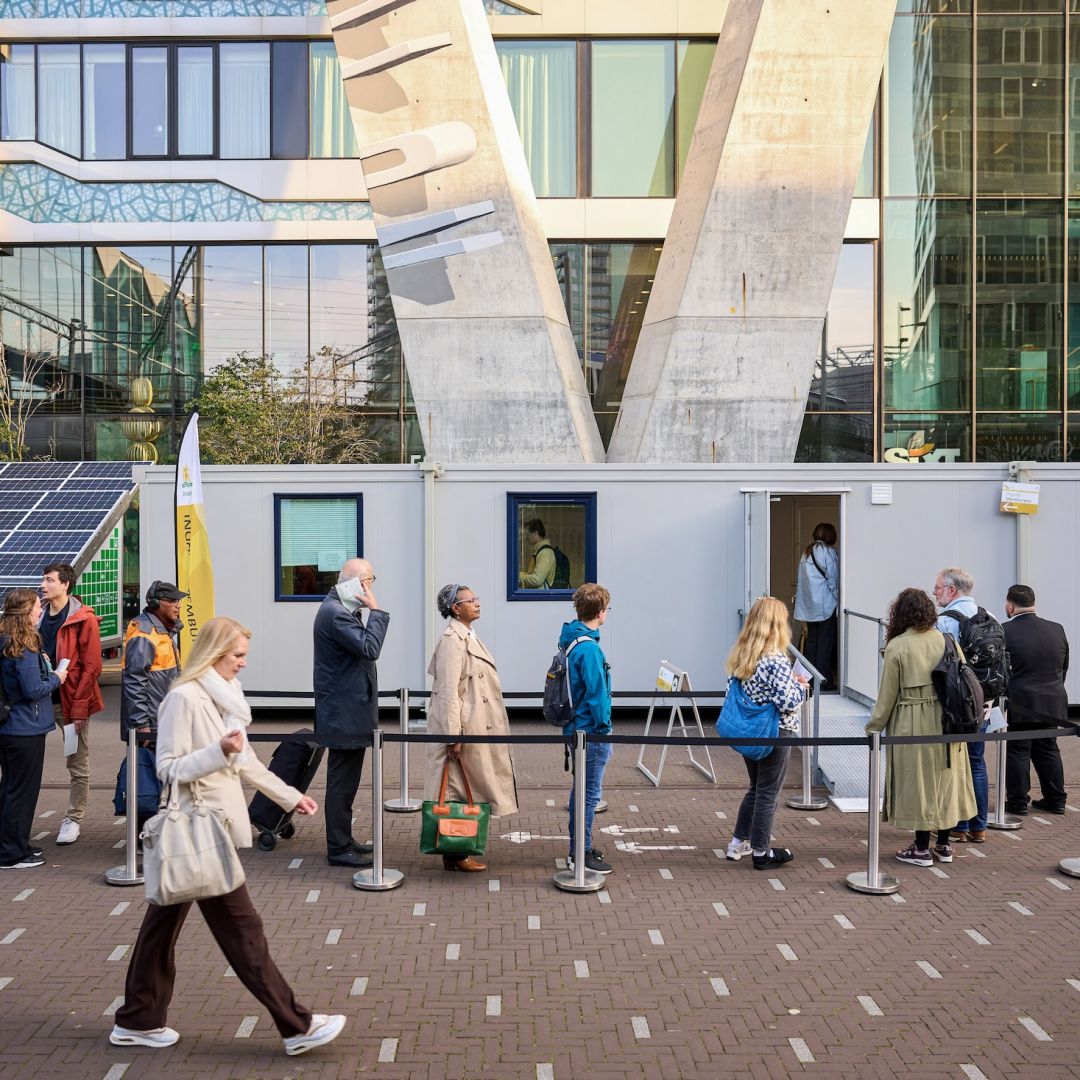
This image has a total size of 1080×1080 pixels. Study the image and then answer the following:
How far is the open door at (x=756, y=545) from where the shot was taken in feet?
39.8

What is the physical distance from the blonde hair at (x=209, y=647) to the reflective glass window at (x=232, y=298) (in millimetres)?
19469

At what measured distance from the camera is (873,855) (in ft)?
23.5

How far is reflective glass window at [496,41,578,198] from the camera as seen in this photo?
2319 centimetres

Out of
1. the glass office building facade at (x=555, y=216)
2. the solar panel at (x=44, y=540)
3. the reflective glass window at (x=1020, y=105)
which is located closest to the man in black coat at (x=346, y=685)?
the solar panel at (x=44, y=540)

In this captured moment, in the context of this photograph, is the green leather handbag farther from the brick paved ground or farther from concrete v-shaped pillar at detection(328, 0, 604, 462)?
concrete v-shaped pillar at detection(328, 0, 604, 462)

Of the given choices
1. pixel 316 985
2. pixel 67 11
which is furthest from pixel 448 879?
pixel 67 11

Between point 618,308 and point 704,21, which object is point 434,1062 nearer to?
point 618,308

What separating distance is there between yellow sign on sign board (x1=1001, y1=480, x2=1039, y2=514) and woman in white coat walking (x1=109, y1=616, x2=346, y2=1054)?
9.52m

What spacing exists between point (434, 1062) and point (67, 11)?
24.6m

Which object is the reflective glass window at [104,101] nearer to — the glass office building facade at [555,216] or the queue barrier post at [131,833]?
the glass office building facade at [555,216]

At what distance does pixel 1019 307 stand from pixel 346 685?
20.0 metres

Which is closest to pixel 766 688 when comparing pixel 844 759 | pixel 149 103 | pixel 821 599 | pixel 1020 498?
pixel 844 759

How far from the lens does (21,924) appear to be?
651 centimetres

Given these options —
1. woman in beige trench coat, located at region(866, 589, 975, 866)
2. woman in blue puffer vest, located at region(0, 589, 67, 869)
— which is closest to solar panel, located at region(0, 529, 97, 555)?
woman in blue puffer vest, located at region(0, 589, 67, 869)
